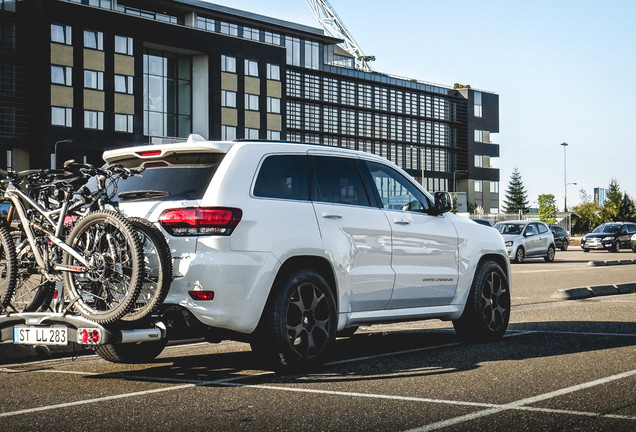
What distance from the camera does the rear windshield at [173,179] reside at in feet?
23.7

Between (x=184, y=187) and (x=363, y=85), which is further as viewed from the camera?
(x=363, y=85)

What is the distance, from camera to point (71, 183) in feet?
23.8

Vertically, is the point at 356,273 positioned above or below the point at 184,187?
below

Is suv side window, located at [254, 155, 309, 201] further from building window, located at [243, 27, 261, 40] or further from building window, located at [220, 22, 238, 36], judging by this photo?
building window, located at [243, 27, 261, 40]

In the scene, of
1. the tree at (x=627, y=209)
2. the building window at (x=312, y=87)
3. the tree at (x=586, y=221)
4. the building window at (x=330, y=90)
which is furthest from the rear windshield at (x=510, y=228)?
the tree at (x=627, y=209)

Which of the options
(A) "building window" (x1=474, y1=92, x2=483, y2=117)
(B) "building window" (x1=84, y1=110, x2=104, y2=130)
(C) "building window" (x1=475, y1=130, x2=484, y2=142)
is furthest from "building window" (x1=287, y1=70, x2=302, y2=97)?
(B) "building window" (x1=84, y1=110, x2=104, y2=130)

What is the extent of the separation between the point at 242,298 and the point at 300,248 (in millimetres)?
720

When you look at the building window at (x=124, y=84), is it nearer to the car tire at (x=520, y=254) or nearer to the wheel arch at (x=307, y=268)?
the car tire at (x=520, y=254)

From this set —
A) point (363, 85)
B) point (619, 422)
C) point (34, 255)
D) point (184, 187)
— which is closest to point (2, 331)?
point (34, 255)

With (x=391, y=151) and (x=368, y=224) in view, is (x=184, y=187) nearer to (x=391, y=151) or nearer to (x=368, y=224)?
(x=368, y=224)

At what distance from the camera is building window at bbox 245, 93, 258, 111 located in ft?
236

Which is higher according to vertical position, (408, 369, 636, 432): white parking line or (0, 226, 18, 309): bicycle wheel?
(0, 226, 18, 309): bicycle wheel

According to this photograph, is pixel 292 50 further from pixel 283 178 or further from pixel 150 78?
pixel 283 178

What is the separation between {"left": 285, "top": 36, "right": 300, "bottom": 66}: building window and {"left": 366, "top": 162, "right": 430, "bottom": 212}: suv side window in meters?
79.8
